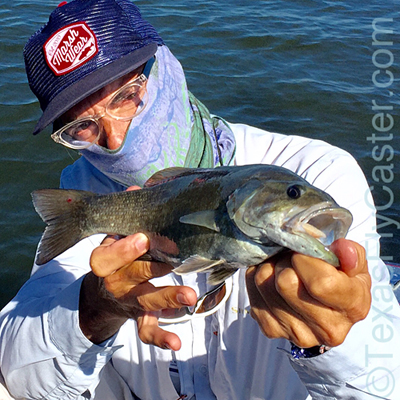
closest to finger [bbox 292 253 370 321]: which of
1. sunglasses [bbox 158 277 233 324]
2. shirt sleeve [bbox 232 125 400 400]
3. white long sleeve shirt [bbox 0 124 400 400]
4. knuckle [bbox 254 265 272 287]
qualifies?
knuckle [bbox 254 265 272 287]

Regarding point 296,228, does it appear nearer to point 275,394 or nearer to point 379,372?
point 379,372

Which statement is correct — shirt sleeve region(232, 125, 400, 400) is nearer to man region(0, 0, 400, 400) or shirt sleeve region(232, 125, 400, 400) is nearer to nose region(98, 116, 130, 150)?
man region(0, 0, 400, 400)

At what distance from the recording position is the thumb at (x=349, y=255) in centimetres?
163

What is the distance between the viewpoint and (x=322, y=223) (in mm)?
1710

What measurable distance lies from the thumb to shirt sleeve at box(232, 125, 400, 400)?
0.54 metres

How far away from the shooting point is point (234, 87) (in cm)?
890

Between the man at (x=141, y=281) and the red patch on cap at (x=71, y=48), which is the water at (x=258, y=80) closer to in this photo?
the man at (x=141, y=281)

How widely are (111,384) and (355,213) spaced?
1.93 m

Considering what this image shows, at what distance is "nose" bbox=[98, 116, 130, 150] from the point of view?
9.12ft

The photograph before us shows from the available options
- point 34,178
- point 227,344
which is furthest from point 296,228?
A: point 34,178

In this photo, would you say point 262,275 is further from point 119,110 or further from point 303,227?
point 119,110

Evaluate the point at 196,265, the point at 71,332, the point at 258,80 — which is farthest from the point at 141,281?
the point at 258,80

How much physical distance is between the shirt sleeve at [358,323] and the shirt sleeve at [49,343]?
1112 mm

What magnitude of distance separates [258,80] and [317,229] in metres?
7.75
